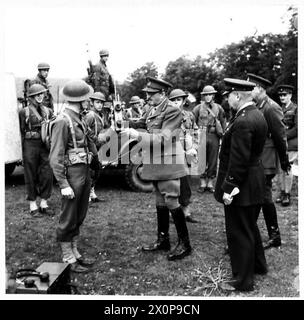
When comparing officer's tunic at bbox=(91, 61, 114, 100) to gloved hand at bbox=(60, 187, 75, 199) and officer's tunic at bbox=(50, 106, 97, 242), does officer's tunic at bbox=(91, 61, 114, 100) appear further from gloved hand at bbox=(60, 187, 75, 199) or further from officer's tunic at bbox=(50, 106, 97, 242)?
gloved hand at bbox=(60, 187, 75, 199)

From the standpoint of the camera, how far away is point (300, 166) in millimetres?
4008

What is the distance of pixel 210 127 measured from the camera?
8.62m

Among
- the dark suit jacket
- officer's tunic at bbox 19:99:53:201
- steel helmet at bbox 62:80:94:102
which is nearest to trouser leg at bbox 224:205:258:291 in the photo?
the dark suit jacket

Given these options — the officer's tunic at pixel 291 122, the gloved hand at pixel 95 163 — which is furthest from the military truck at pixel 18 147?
the officer's tunic at pixel 291 122

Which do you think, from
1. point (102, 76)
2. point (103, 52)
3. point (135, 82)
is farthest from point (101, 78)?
point (135, 82)

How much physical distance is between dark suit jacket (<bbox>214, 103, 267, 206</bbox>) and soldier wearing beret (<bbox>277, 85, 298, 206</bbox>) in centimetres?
348

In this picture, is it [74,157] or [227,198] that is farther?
[74,157]

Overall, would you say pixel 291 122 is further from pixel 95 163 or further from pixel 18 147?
pixel 18 147

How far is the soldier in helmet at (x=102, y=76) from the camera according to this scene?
29.3 ft

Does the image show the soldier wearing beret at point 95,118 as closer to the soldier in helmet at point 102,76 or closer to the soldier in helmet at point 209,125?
the soldier in helmet at point 102,76

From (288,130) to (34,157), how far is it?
15.2ft

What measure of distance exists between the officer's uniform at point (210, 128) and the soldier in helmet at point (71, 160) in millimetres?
4242
